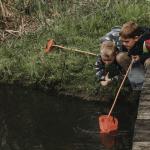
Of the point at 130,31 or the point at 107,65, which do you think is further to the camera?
the point at 107,65

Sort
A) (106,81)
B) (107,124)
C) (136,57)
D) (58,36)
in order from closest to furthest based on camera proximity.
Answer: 1. (107,124)
2. (136,57)
3. (106,81)
4. (58,36)

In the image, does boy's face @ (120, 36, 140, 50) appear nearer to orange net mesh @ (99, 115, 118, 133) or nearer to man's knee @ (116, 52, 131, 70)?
man's knee @ (116, 52, 131, 70)

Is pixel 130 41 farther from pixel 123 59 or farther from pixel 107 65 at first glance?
pixel 107 65

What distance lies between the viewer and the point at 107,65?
6.74 meters

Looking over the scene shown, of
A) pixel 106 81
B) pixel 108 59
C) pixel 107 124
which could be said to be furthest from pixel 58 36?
pixel 107 124

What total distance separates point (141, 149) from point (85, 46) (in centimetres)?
403

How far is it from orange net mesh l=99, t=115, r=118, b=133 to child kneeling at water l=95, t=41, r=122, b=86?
53cm

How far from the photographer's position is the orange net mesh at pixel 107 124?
21.1 ft

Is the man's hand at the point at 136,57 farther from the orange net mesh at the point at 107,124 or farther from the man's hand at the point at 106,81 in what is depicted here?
the orange net mesh at the point at 107,124

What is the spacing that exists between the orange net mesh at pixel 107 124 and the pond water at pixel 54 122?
0.07 metres

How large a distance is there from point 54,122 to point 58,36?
2152 mm

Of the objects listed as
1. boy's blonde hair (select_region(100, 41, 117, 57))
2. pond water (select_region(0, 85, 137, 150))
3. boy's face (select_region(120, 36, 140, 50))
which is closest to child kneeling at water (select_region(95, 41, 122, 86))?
boy's blonde hair (select_region(100, 41, 117, 57))

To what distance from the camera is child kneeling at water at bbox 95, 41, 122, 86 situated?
21.8ft

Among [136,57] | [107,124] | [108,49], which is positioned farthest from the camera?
[108,49]
